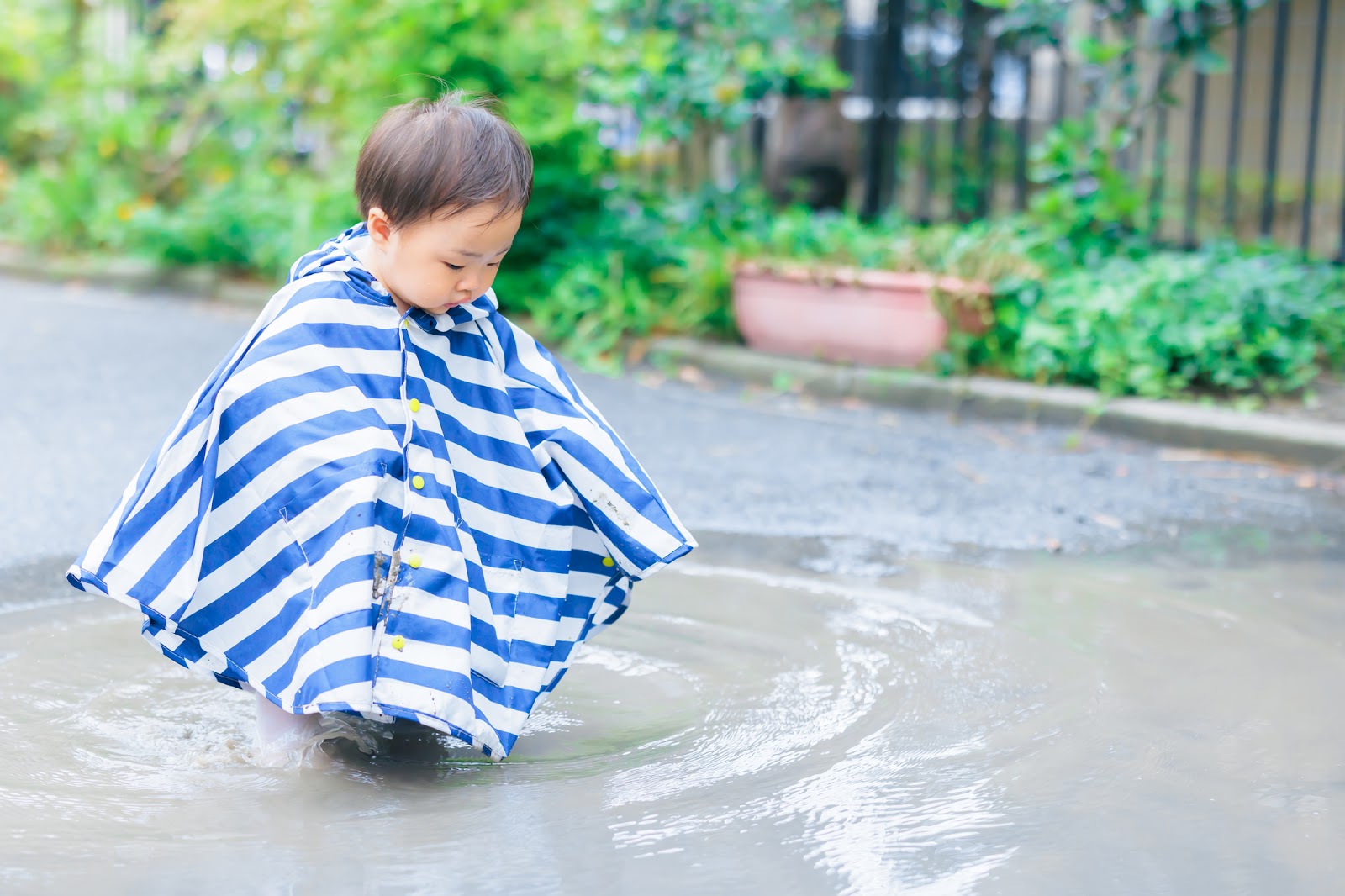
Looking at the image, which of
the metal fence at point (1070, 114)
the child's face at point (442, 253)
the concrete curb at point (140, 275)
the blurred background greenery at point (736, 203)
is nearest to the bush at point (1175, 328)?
the blurred background greenery at point (736, 203)

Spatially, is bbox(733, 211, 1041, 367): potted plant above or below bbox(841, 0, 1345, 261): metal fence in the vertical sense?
below

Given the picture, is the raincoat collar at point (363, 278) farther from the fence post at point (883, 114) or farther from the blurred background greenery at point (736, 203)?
the fence post at point (883, 114)

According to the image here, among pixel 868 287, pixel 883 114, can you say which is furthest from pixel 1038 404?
pixel 883 114

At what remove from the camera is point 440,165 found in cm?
222

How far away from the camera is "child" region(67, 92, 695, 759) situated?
220 cm

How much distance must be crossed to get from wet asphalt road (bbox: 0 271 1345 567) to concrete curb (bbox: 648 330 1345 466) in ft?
0.33

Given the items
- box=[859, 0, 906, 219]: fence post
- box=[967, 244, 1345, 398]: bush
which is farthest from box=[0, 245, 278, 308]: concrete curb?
box=[967, 244, 1345, 398]: bush

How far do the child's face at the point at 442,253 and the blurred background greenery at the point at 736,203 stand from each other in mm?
3110

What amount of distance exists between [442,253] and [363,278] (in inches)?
6.1

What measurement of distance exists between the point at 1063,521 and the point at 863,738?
1.81 metres

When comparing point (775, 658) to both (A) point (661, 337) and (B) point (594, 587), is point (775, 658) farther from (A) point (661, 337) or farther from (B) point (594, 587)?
(A) point (661, 337)

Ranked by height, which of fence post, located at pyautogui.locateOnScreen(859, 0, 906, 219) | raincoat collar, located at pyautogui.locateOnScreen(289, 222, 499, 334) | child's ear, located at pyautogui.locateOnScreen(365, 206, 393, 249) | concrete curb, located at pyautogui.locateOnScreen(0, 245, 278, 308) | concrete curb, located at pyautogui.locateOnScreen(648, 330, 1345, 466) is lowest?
concrete curb, located at pyautogui.locateOnScreen(648, 330, 1345, 466)

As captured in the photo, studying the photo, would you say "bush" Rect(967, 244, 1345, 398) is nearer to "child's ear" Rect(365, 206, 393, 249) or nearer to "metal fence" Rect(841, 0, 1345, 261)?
"metal fence" Rect(841, 0, 1345, 261)

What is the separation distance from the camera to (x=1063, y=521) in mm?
4152
